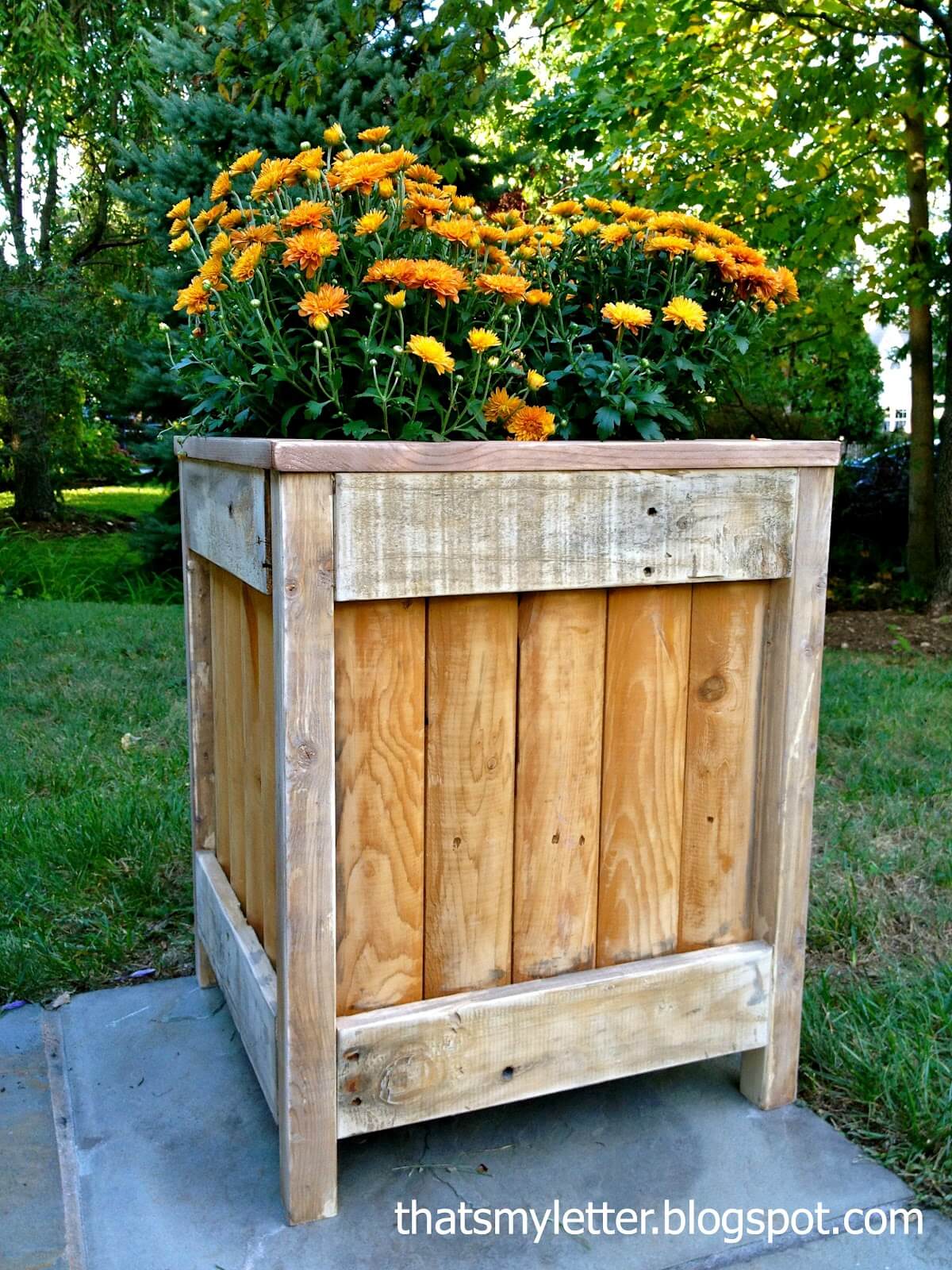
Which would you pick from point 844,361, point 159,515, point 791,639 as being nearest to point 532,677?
point 791,639

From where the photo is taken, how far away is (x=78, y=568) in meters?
8.70

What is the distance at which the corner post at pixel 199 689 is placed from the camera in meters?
2.33

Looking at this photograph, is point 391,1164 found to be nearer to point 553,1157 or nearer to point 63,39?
point 553,1157

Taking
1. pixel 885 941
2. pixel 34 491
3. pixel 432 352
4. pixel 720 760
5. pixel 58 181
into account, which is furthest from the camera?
pixel 58 181

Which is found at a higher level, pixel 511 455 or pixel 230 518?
pixel 511 455

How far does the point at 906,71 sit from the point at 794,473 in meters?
5.84

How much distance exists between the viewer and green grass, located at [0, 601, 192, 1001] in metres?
2.59

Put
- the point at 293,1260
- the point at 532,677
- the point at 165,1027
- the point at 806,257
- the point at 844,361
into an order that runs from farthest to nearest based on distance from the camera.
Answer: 1. the point at 844,361
2. the point at 806,257
3. the point at 165,1027
4. the point at 532,677
5. the point at 293,1260

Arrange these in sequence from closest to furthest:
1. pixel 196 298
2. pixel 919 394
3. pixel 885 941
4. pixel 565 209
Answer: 1. pixel 196 298
2. pixel 565 209
3. pixel 885 941
4. pixel 919 394

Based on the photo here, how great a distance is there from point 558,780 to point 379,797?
306 mm

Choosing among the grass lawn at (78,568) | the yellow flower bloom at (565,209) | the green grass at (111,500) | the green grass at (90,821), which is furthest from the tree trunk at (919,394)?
the green grass at (111,500)

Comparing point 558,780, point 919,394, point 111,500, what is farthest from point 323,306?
point 111,500

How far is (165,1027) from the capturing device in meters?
2.29

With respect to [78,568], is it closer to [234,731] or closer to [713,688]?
[234,731]
